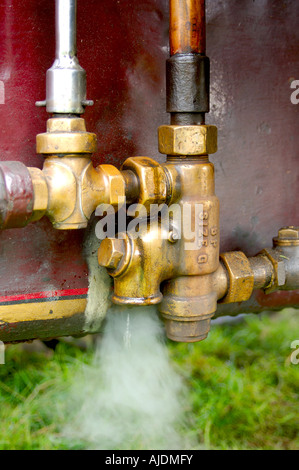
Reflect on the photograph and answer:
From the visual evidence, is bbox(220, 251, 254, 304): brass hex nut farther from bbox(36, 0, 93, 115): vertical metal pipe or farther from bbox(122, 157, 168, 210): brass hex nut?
bbox(36, 0, 93, 115): vertical metal pipe

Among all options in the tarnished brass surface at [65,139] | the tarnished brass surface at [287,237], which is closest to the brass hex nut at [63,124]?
the tarnished brass surface at [65,139]

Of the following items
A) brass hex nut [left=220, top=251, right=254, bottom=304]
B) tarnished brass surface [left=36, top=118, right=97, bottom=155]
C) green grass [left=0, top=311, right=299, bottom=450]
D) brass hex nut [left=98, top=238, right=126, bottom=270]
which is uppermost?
tarnished brass surface [left=36, top=118, right=97, bottom=155]

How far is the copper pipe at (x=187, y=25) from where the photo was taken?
86 cm

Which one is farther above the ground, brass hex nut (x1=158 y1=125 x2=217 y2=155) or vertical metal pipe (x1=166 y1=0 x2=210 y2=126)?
vertical metal pipe (x1=166 y1=0 x2=210 y2=126)

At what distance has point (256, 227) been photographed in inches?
46.6

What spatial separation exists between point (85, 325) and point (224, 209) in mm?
393

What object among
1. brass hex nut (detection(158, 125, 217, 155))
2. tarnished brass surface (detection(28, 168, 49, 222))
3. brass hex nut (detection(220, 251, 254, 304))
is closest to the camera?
tarnished brass surface (detection(28, 168, 49, 222))

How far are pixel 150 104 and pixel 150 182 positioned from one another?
0.25 m

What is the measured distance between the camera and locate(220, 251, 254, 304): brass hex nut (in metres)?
1.00

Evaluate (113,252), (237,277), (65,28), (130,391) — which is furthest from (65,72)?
(130,391)

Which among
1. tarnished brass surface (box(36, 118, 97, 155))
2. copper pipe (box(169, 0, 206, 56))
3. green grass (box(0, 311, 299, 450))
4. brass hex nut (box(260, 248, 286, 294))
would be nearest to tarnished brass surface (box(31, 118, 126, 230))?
tarnished brass surface (box(36, 118, 97, 155))

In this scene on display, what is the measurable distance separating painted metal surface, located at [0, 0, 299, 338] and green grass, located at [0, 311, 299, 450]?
20 cm

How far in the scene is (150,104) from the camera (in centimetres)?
104

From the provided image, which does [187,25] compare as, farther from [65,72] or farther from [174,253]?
[174,253]
